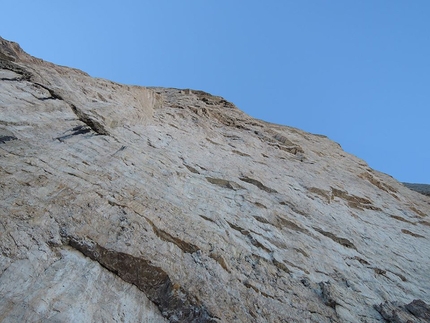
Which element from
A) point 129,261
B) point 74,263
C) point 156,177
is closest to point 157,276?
point 129,261

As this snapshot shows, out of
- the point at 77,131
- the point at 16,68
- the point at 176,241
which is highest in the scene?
the point at 16,68

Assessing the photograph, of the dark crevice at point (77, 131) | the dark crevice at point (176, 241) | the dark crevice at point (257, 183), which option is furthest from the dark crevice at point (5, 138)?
the dark crevice at point (257, 183)

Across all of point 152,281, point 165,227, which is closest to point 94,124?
point 165,227

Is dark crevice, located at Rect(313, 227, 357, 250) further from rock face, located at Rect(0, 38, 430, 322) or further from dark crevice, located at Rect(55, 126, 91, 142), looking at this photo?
dark crevice, located at Rect(55, 126, 91, 142)

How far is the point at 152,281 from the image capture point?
6727mm

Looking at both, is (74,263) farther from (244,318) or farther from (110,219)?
(244,318)

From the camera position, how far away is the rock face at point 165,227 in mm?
→ 6145

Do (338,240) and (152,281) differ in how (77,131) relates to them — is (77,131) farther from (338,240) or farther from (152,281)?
(338,240)

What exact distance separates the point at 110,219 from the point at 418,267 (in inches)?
450

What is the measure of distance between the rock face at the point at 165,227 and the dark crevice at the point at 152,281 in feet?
0.09

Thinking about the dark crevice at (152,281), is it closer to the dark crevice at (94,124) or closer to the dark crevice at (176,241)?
the dark crevice at (176,241)

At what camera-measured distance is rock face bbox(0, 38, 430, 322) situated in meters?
6.14

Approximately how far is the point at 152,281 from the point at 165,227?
161 centimetres

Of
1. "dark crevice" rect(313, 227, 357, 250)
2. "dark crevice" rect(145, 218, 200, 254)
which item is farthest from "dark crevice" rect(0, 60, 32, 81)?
"dark crevice" rect(313, 227, 357, 250)
